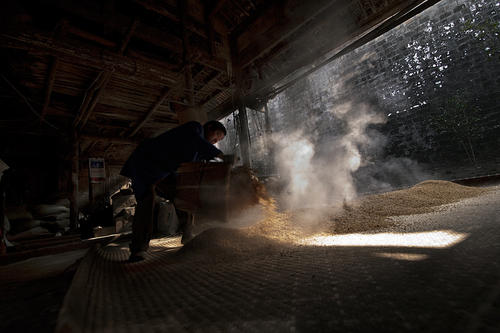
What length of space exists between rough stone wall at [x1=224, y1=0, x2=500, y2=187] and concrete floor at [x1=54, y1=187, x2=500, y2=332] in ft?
23.0

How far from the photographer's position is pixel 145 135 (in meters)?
7.23

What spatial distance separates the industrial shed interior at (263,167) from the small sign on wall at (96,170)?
2.3 inches

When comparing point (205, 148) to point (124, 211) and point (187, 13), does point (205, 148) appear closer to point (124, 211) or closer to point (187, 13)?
point (187, 13)

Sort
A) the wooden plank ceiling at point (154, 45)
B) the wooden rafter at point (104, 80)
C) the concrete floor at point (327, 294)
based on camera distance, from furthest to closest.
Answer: the wooden rafter at point (104, 80) < the wooden plank ceiling at point (154, 45) < the concrete floor at point (327, 294)

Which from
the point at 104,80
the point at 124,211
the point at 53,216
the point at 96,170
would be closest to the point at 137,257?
the point at 104,80

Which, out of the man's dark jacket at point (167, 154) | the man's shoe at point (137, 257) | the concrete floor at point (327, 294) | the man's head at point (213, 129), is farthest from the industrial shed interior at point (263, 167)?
the man's head at point (213, 129)

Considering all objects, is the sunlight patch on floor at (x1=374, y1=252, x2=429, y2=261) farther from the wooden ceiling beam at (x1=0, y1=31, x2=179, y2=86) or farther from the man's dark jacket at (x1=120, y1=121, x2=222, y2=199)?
the wooden ceiling beam at (x1=0, y1=31, x2=179, y2=86)

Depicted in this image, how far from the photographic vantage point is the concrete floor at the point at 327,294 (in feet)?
2.10

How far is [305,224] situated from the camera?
293 cm

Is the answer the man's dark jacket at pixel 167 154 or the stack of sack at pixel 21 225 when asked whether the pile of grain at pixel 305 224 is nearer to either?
the man's dark jacket at pixel 167 154

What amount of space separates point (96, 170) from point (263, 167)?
6.44 metres

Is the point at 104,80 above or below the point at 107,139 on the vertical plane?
above

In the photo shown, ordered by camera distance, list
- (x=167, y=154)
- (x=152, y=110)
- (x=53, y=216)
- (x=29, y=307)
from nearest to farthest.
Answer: (x=29, y=307)
(x=167, y=154)
(x=152, y=110)
(x=53, y=216)

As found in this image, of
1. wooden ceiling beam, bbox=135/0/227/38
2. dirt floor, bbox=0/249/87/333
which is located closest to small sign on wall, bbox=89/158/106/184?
wooden ceiling beam, bbox=135/0/227/38
